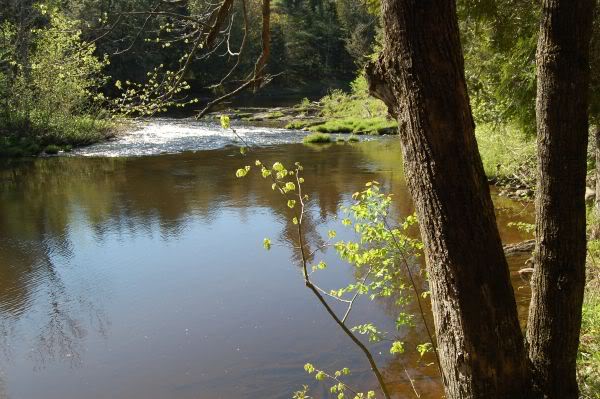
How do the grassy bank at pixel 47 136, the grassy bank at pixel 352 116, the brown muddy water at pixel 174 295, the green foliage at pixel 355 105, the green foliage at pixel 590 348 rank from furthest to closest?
1. the green foliage at pixel 355 105
2. the grassy bank at pixel 352 116
3. the grassy bank at pixel 47 136
4. the brown muddy water at pixel 174 295
5. the green foliage at pixel 590 348

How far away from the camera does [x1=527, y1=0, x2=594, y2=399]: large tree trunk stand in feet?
9.27

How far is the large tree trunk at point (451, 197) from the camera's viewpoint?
239 centimetres

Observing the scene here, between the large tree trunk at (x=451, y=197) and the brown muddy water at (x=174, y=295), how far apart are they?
3.57 m

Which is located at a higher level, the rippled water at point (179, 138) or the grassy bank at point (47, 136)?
the grassy bank at point (47, 136)

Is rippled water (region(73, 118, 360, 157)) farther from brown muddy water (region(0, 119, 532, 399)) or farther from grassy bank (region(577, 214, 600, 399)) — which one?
grassy bank (region(577, 214, 600, 399))

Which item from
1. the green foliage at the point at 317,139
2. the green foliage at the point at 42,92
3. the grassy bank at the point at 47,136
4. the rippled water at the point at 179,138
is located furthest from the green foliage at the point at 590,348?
the grassy bank at the point at 47,136

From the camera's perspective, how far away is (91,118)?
27203 mm

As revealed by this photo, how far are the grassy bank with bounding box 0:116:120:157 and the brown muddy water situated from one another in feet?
21.5

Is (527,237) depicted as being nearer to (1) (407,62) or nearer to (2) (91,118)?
(1) (407,62)

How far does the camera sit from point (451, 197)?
8.11ft

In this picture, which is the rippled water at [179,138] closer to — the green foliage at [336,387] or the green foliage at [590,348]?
the green foliage at [336,387]

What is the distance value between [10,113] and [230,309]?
19866 mm

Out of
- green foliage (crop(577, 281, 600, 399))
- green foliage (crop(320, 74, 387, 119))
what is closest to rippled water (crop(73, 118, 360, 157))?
green foliage (crop(320, 74, 387, 119))

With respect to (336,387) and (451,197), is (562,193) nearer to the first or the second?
(451,197)
